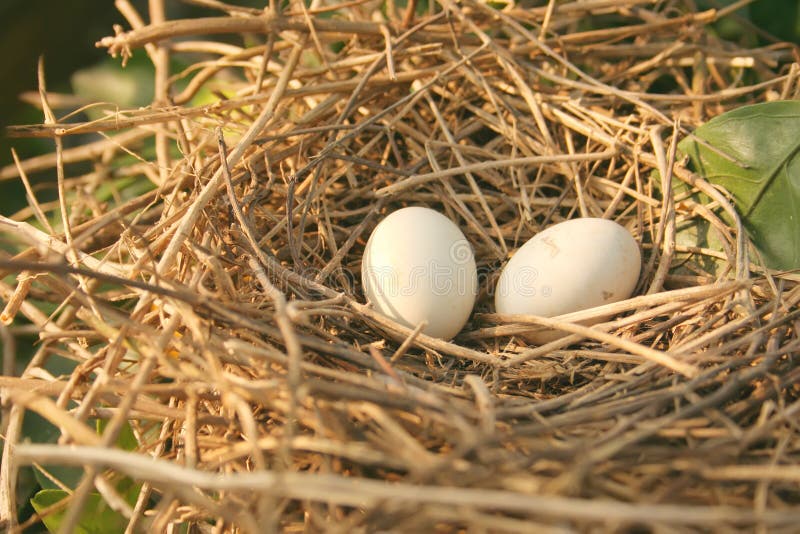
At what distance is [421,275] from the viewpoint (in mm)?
896

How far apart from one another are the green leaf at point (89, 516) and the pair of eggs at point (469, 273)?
0.45 meters

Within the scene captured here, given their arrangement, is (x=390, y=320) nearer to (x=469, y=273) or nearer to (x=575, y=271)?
(x=469, y=273)

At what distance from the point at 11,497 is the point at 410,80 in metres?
0.82

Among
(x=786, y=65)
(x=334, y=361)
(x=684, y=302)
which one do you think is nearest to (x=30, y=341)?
(x=334, y=361)

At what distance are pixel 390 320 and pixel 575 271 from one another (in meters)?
0.26

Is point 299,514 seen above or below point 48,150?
below

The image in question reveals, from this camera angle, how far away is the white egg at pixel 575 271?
0.89 meters

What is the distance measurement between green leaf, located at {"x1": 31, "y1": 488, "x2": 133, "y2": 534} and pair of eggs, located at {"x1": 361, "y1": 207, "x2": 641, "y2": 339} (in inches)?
17.6

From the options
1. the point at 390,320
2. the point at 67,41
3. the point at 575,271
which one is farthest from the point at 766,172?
the point at 67,41

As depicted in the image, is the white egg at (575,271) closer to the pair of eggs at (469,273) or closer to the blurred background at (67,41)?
the pair of eggs at (469,273)

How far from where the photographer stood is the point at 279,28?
0.99 m

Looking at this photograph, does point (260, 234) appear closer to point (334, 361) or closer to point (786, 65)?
point (334, 361)

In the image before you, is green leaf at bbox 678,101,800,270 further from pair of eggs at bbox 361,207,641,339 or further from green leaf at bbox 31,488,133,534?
green leaf at bbox 31,488,133,534

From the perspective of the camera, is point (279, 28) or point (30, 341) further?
point (30, 341)
